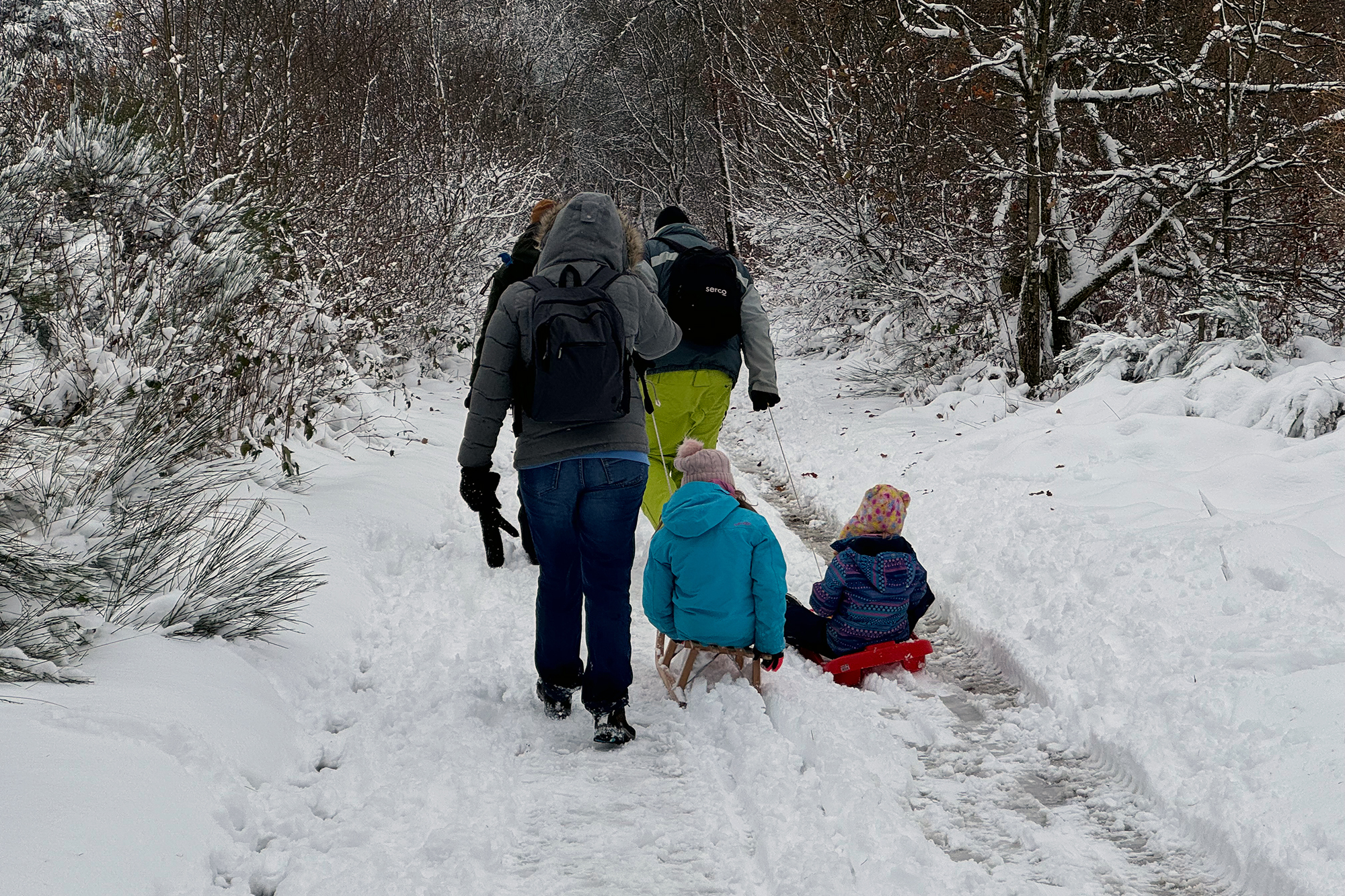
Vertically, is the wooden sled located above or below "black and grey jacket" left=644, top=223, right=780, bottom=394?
below

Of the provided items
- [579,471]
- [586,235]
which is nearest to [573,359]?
[579,471]

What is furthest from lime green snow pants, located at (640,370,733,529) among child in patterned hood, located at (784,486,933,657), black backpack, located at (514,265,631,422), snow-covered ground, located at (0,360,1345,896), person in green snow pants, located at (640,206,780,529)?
black backpack, located at (514,265,631,422)

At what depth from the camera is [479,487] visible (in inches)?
157

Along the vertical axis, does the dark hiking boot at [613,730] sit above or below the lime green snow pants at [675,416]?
below

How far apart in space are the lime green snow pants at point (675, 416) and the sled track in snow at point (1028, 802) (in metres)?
1.80

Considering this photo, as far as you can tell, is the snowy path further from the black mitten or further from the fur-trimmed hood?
the fur-trimmed hood

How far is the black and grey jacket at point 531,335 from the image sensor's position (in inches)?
143

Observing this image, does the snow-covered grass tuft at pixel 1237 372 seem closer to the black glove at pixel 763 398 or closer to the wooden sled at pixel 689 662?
the black glove at pixel 763 398

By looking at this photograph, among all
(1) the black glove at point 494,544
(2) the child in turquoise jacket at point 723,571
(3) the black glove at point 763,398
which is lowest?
(1) the black glove at point 494,544

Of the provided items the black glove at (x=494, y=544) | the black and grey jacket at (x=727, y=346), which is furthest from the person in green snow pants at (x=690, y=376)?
the black glove at (x=494, y=544)

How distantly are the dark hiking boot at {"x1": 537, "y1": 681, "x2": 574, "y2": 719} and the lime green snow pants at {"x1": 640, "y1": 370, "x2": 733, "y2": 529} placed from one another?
6.00ft

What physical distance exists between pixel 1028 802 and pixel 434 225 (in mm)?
12239

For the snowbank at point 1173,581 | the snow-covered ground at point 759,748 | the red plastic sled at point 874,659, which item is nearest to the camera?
the snow-covered ground at point 759,748

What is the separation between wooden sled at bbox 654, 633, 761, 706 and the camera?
436 cm
